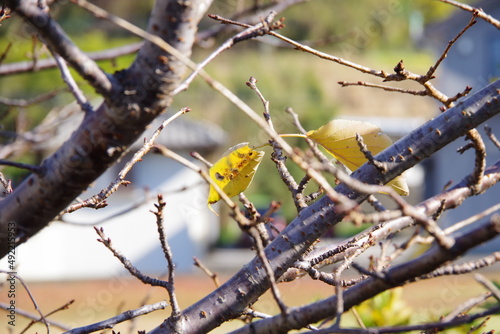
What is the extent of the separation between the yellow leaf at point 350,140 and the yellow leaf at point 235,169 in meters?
0.12

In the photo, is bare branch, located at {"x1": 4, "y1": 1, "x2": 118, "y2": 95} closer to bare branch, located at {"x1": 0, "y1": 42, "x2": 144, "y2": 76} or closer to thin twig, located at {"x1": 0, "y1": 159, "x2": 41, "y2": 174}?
thin twig, located at {"x1": 0, "y1": 159, "x2": 41, "y2": 174}

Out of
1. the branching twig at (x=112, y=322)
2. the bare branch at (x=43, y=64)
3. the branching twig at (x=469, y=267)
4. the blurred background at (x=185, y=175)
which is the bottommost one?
the branching twig at (x=469, y=267)

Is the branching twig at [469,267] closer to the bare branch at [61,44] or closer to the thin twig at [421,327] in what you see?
the thin twig at [421,327]

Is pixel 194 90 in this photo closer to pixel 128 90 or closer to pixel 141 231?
pixel 141 231

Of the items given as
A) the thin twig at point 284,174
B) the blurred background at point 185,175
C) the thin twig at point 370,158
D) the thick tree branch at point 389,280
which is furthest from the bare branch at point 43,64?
the blurred background at point 185,175

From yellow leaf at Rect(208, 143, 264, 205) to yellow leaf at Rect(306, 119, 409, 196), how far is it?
12 centimetres

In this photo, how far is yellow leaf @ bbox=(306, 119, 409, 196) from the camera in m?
1.08

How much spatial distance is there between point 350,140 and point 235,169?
236mm

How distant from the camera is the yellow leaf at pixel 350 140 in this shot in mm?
1077

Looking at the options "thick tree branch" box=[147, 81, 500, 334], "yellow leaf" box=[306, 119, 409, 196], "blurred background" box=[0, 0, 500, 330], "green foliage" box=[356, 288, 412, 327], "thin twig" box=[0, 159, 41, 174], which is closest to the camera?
"thin twig" box=[0, 159, 41, 174]

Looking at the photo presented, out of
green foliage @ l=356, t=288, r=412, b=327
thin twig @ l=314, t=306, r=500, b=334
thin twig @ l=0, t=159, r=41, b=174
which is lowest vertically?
thin twig @ l=314, t=306, r=500, b=334

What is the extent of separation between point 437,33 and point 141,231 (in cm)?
834

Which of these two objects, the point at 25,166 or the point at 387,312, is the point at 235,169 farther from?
the point at 387,312

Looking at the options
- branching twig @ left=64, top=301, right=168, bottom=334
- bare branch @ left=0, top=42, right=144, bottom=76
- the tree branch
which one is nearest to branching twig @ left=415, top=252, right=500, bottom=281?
the tree branch
